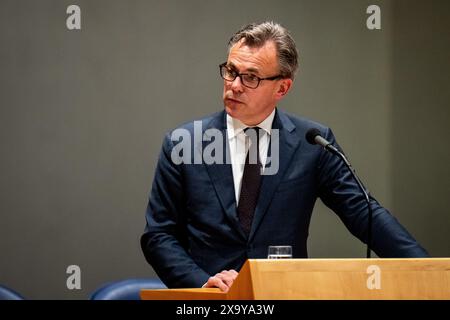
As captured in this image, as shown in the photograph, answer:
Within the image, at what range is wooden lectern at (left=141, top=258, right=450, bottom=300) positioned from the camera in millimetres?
1822

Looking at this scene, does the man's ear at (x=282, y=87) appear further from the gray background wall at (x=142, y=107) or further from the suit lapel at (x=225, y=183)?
the gray background wall at (x=142, y=107)

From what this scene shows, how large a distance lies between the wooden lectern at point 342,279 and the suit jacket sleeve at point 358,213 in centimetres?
69

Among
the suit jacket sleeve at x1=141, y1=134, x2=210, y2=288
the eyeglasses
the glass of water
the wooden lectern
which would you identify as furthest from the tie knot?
the wooden lectern

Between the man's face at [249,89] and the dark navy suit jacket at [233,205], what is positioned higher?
the man's face at [249,89]

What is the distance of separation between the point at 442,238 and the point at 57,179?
2057mm

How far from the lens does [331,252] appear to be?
4125 mm

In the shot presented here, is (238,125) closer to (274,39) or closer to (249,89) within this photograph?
A: (249,89)

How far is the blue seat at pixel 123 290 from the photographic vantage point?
3213mm

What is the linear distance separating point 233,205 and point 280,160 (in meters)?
0.26

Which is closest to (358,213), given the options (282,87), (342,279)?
(282,87)

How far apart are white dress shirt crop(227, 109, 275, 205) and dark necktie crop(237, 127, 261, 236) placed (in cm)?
2

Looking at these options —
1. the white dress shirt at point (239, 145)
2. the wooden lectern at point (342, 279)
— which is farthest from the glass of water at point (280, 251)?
the white dress shirt at point (239, 145)

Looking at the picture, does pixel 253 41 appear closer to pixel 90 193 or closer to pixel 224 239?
pixel 224 239
